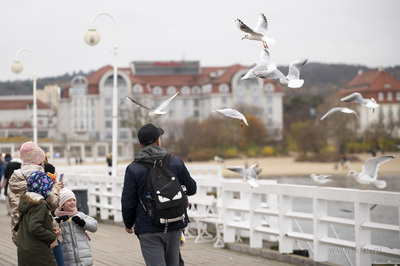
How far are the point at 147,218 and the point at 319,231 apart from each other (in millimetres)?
4142

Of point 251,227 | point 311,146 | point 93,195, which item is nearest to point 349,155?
point 311,146

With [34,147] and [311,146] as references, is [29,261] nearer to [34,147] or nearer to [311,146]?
[34,147]

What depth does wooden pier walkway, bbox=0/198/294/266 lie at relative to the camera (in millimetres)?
10898

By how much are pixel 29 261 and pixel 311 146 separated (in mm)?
103390

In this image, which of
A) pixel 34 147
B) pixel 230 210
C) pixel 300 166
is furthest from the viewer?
pixel 300 166

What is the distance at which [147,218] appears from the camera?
6.61m

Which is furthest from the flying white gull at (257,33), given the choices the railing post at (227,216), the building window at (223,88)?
the building window at (223,88)

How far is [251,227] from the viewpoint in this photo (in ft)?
38.8

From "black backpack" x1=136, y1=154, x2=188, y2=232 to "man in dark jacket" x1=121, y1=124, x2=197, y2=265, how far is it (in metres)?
0.07

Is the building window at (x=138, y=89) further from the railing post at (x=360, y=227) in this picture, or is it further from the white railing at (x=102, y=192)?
the railing post at (x=360, y=227)

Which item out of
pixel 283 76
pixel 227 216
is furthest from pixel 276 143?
pixel 283 76

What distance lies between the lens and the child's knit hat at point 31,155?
7.44 m

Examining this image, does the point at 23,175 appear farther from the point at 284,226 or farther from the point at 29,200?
the point at 284,226

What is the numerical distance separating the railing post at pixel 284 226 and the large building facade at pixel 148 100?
10895 cm
